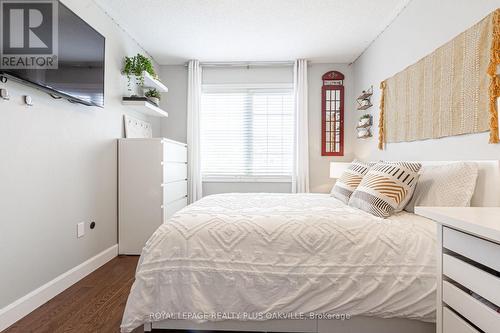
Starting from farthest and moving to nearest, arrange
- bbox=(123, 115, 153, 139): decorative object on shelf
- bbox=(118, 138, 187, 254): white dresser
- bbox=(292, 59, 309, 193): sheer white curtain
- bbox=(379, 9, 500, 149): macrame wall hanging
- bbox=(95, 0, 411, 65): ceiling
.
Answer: bbox=(292, 59, 309, 193): sheer white curtain, bbox=(123, 115, 153, 139): decorative object on shelf, bbox=(118, 138, 187, 254): white dresser, bbox=(95, 0, 411, 65): ceiling, bbox=(379, 9, 500, 149): macrame wall hanging

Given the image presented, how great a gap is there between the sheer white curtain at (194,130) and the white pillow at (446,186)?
9.76ft

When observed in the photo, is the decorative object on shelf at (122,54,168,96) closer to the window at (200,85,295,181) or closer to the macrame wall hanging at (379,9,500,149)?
the window at (200,85,295,181)

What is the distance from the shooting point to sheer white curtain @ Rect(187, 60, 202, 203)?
13.9 feet

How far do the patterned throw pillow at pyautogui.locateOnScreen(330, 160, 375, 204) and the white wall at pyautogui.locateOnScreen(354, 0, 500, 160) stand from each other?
53 cm

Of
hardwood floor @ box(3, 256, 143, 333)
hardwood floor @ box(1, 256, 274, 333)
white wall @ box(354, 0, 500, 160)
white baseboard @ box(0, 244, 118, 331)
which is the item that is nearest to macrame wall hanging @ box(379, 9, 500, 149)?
white wall @ box(354, 0, 500, 160)

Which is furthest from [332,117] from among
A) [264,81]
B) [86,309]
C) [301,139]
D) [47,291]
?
[47,291]

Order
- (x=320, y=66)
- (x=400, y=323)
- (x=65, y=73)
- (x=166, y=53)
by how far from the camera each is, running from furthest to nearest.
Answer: (x=320, y=66)
(x=166, y=53)
(x=65, y=73)
(x=400, y=323)

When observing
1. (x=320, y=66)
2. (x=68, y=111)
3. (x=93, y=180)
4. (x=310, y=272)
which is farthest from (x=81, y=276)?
(x=320, y=66)


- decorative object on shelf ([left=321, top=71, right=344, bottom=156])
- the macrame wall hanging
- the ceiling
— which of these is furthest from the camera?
decorative object on shelf ([left=321, top=71, right=344, bottom=156])

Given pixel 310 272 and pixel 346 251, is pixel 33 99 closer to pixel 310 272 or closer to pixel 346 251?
pixel 310 272

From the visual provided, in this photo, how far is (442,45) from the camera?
209 centimetres

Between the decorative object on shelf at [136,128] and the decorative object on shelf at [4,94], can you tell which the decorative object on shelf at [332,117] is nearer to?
the decorative object on shelf at [136,128]

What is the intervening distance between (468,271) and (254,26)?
3.01m

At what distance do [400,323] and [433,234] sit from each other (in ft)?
1.60
